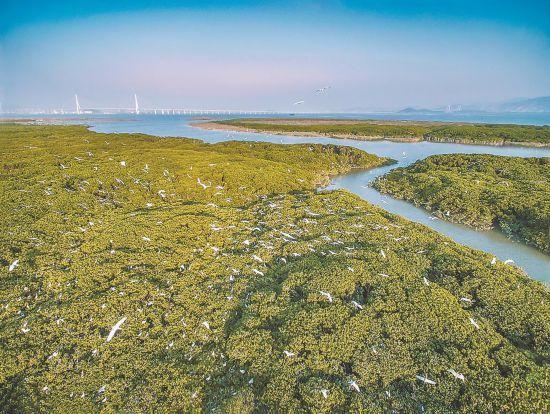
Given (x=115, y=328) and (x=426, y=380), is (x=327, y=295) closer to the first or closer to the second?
→ (x=426, y=380)

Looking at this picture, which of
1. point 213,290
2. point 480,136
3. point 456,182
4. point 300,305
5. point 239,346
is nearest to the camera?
point 239,346

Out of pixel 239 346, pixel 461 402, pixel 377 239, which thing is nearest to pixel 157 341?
pixel 239 346

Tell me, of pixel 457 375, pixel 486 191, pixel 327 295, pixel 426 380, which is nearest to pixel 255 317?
pixel 327 295

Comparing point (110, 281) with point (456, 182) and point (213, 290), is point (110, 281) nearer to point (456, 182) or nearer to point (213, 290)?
point (213, 290)

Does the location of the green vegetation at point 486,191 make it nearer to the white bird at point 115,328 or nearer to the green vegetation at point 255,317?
the green vegetation at point 255,317

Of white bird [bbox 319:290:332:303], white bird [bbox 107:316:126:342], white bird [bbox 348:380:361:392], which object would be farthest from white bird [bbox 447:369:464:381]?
white bird [bbox 107:316:126:342]

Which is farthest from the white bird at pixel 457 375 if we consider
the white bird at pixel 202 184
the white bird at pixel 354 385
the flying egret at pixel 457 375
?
the white bird at pixel 202 184
